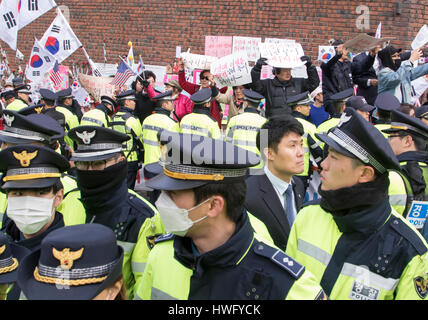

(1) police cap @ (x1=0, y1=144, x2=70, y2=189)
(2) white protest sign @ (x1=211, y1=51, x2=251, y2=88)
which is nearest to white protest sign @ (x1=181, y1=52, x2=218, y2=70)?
(2) white protest sign @ (x1=211, y1=51, x2=251, y2=88)

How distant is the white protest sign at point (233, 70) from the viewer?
736 cm

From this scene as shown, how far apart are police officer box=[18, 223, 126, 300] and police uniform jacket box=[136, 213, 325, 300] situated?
0.86ft

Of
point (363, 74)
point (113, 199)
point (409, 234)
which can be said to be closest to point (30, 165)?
point (113, 199)

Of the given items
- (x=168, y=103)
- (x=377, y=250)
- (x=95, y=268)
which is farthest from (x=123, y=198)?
(x=168, y=103)

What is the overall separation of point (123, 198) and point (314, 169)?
4391 millimetres

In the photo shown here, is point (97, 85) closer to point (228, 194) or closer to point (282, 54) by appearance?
point (282, 54)

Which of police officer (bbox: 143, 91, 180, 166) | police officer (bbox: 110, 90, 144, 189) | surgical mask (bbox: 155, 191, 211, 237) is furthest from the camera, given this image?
police officer (bbox: 110, 90, 144, 189)

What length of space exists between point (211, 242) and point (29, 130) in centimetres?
265

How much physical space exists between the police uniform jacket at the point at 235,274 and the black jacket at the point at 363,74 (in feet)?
25.9

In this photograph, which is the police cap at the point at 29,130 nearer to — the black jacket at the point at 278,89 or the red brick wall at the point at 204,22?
the black jacket at the point at 278,89

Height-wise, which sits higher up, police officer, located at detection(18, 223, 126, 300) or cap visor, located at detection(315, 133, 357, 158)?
cap visor, located at detection(315, 133, 357, 158)

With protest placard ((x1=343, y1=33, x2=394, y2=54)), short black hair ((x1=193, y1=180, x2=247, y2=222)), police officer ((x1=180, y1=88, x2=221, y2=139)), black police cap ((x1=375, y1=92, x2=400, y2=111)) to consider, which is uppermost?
protest placard ((x1=343, y1=33, x2=394, y2=54))

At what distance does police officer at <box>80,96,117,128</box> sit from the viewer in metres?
8.11

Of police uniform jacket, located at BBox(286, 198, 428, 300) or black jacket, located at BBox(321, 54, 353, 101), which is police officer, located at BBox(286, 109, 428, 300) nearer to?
police uniform jacket, located at BBox(286, 198, 428, 300)
